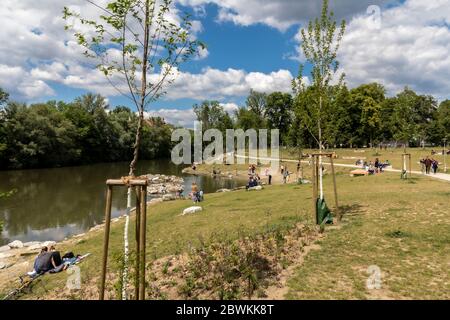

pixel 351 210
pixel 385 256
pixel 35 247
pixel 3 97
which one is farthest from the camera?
pixel 3 97

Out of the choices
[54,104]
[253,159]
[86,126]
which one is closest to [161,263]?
[253,159]

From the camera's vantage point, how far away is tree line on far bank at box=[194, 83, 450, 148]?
1536 centimetres

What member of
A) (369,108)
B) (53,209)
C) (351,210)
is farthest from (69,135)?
(351,210)

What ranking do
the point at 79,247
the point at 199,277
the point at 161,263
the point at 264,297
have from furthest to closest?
the point at 79,247
the point at 161,263
the point at 199,277
the point at 264,297

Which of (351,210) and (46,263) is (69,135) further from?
(351,210)

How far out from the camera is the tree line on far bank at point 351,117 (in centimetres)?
1536

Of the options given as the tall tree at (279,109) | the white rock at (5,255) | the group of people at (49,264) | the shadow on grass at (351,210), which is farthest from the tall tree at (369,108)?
the group of people at (49,264)

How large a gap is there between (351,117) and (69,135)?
226 feet

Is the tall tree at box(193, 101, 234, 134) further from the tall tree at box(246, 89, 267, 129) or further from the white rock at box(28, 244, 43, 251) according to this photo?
the white rock at box(28, 244, 43, 251)

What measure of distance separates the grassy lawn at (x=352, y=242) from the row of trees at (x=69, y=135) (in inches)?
1830

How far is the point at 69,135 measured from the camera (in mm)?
83750

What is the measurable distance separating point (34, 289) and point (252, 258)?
25.6 ft

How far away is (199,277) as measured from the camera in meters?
9.52

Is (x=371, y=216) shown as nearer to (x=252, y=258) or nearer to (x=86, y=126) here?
(x=252, y=258)
